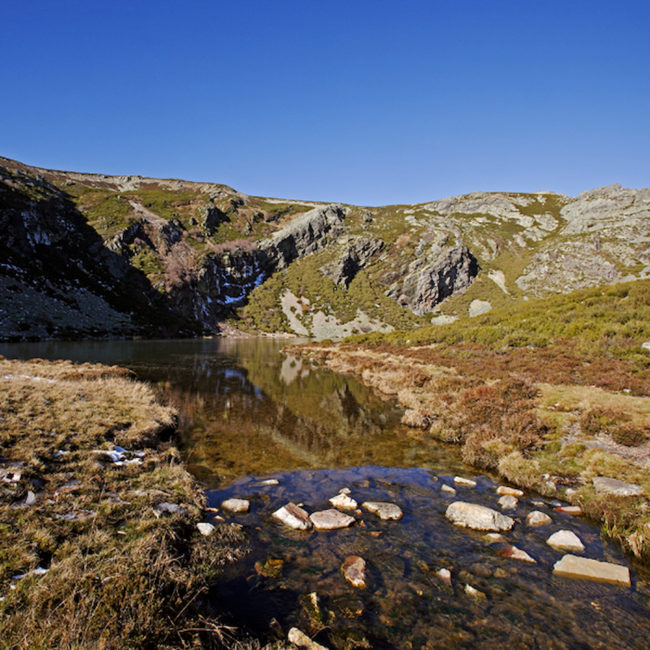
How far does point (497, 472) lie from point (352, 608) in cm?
809

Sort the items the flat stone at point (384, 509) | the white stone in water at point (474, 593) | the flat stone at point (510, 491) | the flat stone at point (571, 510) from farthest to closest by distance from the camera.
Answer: the flat stone at point (510, 491) → the flat stone at point (571, 510) → the flat stone at point (384, 509) → the white stone in water at point (474, 593)

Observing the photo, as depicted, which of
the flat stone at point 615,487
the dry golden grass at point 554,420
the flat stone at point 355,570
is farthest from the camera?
the dry golden grass at point 554,420

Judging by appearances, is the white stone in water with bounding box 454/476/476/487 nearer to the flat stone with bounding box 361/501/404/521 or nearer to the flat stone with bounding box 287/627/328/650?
the flat stone with bounding box 361/501/404/521

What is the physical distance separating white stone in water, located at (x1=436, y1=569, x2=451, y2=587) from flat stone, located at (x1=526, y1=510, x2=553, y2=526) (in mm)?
3123

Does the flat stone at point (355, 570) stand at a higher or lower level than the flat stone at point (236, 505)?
higher

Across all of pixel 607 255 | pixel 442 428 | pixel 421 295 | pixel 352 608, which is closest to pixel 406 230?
pixel 421 295

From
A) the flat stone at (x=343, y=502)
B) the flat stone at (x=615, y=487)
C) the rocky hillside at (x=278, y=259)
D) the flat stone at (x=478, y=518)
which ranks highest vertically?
the rocky hillside at (x=278, y=259)

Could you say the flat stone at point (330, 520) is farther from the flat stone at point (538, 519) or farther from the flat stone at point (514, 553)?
the flat stone at point (538, 519)

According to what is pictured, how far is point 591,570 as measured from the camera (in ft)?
21.0

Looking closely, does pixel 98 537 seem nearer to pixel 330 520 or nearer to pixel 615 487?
pixel 330 520

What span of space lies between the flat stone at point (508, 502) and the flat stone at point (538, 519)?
1.89 feet

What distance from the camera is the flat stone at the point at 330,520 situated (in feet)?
25.7

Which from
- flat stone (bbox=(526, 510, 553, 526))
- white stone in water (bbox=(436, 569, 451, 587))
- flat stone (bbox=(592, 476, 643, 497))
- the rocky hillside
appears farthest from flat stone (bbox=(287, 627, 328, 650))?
the rocky hillside

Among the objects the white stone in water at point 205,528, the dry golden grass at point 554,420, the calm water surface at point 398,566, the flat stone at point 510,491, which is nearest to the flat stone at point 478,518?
the calm water surface at point 398,566
